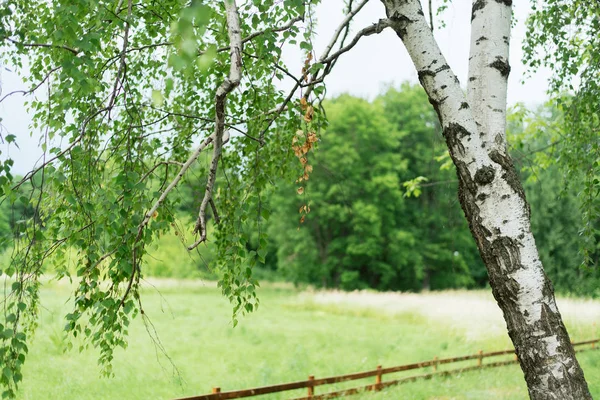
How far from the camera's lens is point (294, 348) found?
14.2 metres

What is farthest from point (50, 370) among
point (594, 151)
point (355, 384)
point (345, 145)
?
point (345, 145)

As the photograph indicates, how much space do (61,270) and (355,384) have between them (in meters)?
7.59

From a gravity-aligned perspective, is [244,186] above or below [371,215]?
below

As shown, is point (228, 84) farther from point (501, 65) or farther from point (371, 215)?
point (371, 215)

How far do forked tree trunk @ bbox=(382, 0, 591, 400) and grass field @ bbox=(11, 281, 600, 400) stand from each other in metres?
3.26

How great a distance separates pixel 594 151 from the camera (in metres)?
5.66

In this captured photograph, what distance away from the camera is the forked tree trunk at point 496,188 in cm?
307

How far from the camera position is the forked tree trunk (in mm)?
3074

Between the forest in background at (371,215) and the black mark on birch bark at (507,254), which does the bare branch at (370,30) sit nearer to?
the black mark on birch bark at (507,254)

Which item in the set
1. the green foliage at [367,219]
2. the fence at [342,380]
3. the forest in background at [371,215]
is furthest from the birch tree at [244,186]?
the green foliage at [367,219]

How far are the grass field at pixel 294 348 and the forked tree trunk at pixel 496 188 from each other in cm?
326

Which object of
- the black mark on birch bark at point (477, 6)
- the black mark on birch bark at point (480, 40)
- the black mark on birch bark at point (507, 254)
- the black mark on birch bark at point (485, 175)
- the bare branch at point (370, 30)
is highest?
the black mark on birch bark at point (477, 6)

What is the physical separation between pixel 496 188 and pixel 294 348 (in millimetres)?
11634

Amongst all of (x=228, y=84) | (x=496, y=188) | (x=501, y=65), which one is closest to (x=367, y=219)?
(x=501, y=65)
